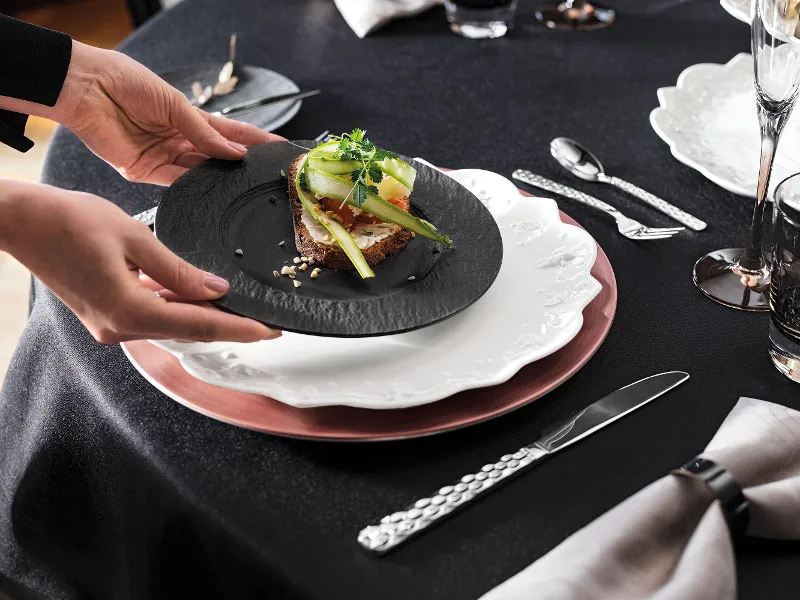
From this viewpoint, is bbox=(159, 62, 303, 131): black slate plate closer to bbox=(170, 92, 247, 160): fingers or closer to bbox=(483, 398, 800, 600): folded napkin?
bbox=(170, 92, 247, 160): fingers

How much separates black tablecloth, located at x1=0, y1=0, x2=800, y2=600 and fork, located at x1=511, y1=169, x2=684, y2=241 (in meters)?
0.01

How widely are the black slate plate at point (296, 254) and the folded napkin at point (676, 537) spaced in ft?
0.96

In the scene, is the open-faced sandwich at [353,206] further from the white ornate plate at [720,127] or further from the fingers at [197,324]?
the white ornate plate at [720,127]

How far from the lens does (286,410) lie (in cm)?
84

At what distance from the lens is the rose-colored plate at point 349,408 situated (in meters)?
0.81

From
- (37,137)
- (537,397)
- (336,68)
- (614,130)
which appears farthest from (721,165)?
(37,137)

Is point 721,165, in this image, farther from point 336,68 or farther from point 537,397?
point 336,68

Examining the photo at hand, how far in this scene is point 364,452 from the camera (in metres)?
0.82

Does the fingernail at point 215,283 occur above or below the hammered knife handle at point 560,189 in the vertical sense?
above

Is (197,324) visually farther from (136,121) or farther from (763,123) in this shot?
(763,123)

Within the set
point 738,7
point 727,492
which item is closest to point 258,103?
point 738,7

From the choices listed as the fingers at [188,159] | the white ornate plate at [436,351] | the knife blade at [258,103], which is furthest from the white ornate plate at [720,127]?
the fingers at [188,159]

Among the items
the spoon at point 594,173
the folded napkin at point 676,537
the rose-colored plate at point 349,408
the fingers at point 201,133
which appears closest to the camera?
the folded napkin at point 676,537

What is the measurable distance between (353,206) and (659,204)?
1.51 feet
